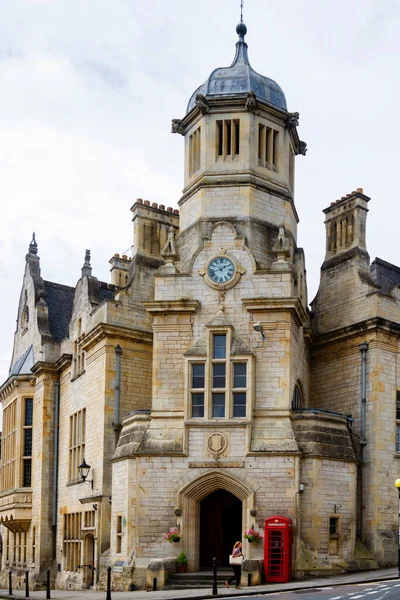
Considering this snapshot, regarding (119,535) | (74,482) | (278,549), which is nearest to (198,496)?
(119,535)

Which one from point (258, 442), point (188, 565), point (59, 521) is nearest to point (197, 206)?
point (258, 442)

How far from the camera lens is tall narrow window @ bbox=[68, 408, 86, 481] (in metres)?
39.8

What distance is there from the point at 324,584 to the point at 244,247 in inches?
470

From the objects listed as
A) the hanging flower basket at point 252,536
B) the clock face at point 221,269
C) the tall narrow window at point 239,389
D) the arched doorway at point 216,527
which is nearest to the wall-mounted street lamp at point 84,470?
the arched doorway at point 216,527

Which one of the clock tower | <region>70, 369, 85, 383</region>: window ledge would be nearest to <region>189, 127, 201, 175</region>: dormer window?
the clock tower

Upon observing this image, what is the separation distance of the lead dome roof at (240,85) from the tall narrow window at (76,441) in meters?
13.7

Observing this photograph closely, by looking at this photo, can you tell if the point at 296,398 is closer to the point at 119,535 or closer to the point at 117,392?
the point at 117,392

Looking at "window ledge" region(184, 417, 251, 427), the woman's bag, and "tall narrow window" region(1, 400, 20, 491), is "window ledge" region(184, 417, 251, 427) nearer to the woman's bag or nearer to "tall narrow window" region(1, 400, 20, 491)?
the woman's bag

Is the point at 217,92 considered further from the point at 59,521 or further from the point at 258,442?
the point at 59,521

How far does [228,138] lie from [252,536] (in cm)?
1483

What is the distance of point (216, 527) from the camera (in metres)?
33.9

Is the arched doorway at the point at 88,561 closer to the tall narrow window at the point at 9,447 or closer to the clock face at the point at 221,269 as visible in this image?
the tall narrow window at the point at 9,447

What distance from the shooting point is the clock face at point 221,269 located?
33438 mm

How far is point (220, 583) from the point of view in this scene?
29.7 m
